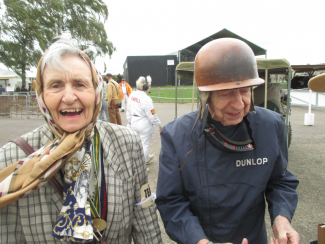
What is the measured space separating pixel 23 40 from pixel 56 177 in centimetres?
2304

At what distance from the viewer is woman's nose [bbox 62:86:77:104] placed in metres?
1.23

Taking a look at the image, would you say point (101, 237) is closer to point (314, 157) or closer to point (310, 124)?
point (314, 157)

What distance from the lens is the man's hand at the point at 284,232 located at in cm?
120

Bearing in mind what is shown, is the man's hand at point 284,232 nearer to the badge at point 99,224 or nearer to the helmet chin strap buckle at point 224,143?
the helmet chin strap buckle at point 224,143

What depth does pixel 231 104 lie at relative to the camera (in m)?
1.26

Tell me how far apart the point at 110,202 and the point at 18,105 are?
43.8ft

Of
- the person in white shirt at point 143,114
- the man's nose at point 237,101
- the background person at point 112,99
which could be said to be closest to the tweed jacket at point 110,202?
the man's nose at point 237,101

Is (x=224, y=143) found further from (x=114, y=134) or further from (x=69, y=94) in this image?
(x=69, y=94)

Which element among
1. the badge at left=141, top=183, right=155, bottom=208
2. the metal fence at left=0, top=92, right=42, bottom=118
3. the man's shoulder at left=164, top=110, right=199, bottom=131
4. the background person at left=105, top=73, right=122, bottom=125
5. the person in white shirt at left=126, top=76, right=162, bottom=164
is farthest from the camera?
the metal fence at left=0, top=92, right=42, bottom=118

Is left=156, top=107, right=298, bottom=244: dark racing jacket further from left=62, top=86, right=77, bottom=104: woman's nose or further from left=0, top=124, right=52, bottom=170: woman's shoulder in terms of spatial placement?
left=0, top=124, right=52, bottom=170: woman's shoulder

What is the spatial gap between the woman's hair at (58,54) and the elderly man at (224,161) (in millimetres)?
665

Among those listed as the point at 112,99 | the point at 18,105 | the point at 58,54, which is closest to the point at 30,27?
the point at 18,105

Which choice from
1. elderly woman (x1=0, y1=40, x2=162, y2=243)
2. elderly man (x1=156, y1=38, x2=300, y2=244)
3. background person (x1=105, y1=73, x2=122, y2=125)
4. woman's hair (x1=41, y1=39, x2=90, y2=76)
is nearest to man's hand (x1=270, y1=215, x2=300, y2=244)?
elderly man (x1=156, y1=38, x2=300, y2=244)

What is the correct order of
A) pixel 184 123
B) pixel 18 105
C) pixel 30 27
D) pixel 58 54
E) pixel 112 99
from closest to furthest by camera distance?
1. pixel 58 54
2. pixel 184 123
3. pixel 112 99
4. pixel 18 105
5. pixel 30 27
